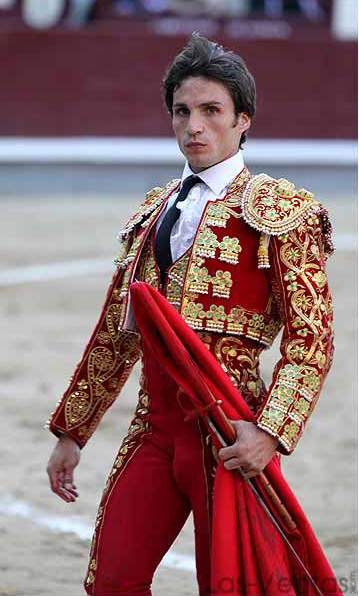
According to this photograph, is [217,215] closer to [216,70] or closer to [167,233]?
[167,233]

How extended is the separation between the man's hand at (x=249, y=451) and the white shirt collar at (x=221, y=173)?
0.46 metres

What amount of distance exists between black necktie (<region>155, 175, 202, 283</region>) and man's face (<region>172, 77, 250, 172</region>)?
0.07 m

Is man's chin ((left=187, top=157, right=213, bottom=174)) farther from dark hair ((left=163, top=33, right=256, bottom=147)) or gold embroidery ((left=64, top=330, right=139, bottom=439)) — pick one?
gold embroidery ((left=64, top=330, right=139, bottom=439))

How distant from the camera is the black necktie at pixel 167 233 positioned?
2.75m

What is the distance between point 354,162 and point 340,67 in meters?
0.85

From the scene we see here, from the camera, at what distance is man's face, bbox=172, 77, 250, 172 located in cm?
265

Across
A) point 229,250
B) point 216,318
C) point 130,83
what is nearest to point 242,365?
point 216,318

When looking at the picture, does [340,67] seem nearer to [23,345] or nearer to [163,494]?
[23,345]

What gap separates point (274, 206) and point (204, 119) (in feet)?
0.65

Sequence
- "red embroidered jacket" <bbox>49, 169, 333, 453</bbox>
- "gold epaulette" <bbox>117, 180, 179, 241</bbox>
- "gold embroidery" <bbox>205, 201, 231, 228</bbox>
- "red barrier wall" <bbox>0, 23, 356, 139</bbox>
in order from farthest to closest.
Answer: "red barrier wall" <bbox>0, 23, 356, 139</bbox>
"gold epaulette" <bbox>117, 180, 179, 241</bbox>
"gold embroidery" <bbox>205, 201, 231, 228</bbox>
"red embroidered jacket" <bbox>49, 169, 333, 453</bbox>

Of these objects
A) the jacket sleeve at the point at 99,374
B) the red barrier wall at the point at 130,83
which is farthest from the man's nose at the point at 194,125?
the red barrier wall at the point at 130,83

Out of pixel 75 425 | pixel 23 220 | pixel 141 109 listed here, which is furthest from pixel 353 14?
pixel 75 425

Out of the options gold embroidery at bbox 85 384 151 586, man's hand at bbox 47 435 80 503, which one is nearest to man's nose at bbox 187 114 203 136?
gold embroidery at bbox 85 384 151 586

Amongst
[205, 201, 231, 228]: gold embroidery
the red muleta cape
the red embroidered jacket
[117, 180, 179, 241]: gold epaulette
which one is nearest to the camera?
the red muleta cape
